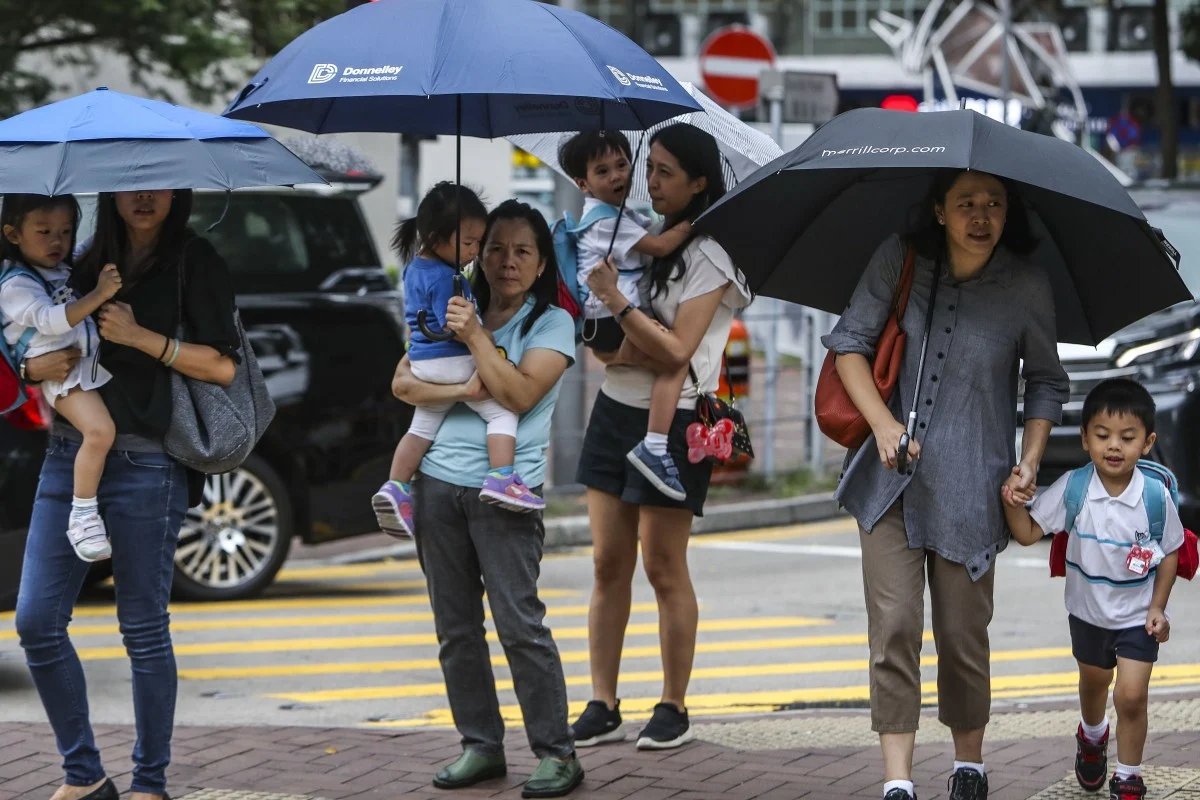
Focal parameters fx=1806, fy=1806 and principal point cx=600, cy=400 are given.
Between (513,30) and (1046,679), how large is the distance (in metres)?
4.02

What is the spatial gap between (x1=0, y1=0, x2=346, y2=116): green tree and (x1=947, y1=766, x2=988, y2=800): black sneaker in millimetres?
9058

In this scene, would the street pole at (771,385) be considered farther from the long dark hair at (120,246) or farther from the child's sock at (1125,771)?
the long dark hair at (120,246)

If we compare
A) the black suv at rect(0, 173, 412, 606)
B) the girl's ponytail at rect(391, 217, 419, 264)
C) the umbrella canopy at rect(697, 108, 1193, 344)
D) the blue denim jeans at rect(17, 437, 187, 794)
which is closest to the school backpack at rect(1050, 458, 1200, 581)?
the umbrella canopy at rect(697, 108, 1193, 344)

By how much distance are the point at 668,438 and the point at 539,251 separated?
0.81 meters

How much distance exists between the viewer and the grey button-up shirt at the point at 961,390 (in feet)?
15.2

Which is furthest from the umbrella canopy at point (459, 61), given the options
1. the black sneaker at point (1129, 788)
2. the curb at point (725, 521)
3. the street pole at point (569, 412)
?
the street pole at point (569, 412)

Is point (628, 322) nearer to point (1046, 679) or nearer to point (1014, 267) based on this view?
point (1014, 267)

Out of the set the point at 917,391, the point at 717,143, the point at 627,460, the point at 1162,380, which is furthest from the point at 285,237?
the point at 917,391

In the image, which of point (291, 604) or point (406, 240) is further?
point (291, 604)

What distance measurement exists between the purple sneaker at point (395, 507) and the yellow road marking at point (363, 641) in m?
3.03

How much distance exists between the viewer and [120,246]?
4.82 metres

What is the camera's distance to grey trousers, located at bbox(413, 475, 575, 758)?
5.02 metres

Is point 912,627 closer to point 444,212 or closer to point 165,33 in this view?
point 444,212

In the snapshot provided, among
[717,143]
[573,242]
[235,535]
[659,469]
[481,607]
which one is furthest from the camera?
[235,535]
